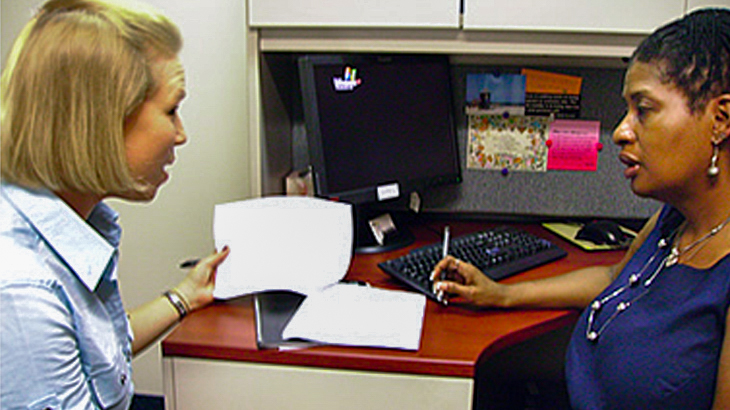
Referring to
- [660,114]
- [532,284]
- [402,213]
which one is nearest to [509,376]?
[402,213]

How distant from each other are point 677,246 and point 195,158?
1.19 meters

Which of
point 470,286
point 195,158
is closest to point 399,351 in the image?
point 470,286

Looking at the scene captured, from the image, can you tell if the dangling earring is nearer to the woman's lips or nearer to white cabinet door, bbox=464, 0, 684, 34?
the woman's lips

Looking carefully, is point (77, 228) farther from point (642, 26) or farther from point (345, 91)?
point (642, 26)

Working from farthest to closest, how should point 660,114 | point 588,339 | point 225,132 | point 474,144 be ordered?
point 225,132, point 474,144, point 588,339, point 660,114

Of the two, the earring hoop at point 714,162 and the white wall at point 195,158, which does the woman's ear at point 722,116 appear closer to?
the earring hoop at point 714,162

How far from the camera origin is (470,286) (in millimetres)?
1078

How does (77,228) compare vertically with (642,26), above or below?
below

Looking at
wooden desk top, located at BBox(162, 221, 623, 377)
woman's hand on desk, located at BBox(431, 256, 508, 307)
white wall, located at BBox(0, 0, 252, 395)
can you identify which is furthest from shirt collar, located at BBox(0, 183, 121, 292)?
white wall, located at BBox(0, 0, 252, 395)

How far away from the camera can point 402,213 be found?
1.57m

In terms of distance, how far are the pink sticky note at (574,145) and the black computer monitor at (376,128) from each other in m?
0.23

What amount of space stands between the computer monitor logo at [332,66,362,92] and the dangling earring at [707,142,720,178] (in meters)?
0.71

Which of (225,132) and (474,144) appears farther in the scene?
(225,132)

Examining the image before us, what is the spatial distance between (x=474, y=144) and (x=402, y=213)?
235 millimetres
